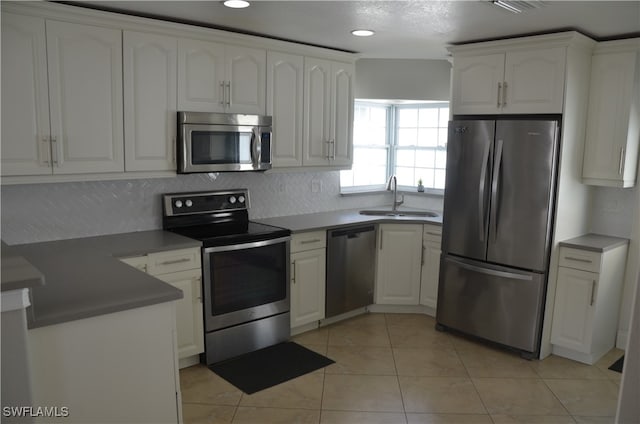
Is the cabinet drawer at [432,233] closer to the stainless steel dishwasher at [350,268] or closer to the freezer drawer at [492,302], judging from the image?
the freezer drawer at [492,302]

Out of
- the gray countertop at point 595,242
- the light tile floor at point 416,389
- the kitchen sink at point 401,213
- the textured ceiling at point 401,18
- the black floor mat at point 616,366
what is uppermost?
the textured ceiling at point 401,18

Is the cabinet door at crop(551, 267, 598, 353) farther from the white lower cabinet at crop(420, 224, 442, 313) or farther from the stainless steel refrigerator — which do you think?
the white lower cabinet at crop(420, 224, 442, 313)

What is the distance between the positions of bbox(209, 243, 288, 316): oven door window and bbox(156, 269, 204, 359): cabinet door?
0.35 feet

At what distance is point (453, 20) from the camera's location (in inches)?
130

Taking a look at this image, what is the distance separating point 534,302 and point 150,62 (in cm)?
310

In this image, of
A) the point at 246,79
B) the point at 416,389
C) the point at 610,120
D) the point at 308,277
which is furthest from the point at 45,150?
the point at 610,120

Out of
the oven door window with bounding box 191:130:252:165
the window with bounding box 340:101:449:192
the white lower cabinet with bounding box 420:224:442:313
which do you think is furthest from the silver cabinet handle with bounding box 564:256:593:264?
the oven door window with bounding box 191:130:252:165

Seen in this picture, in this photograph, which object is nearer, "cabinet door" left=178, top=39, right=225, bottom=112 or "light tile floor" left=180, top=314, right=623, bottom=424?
"light tile floor" left=180, top=314, right=623, bottom=424

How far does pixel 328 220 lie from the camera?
4430 millimetres

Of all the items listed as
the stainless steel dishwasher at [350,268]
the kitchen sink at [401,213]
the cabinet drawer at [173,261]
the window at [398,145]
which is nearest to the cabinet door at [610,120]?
the kitchen sink at [401,213]

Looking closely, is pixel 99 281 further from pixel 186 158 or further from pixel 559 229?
pixel 559 229

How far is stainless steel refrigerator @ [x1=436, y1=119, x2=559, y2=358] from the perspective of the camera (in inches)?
144

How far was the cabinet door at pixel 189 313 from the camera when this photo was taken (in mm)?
3365

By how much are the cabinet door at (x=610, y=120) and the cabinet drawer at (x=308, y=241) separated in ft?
6.63
